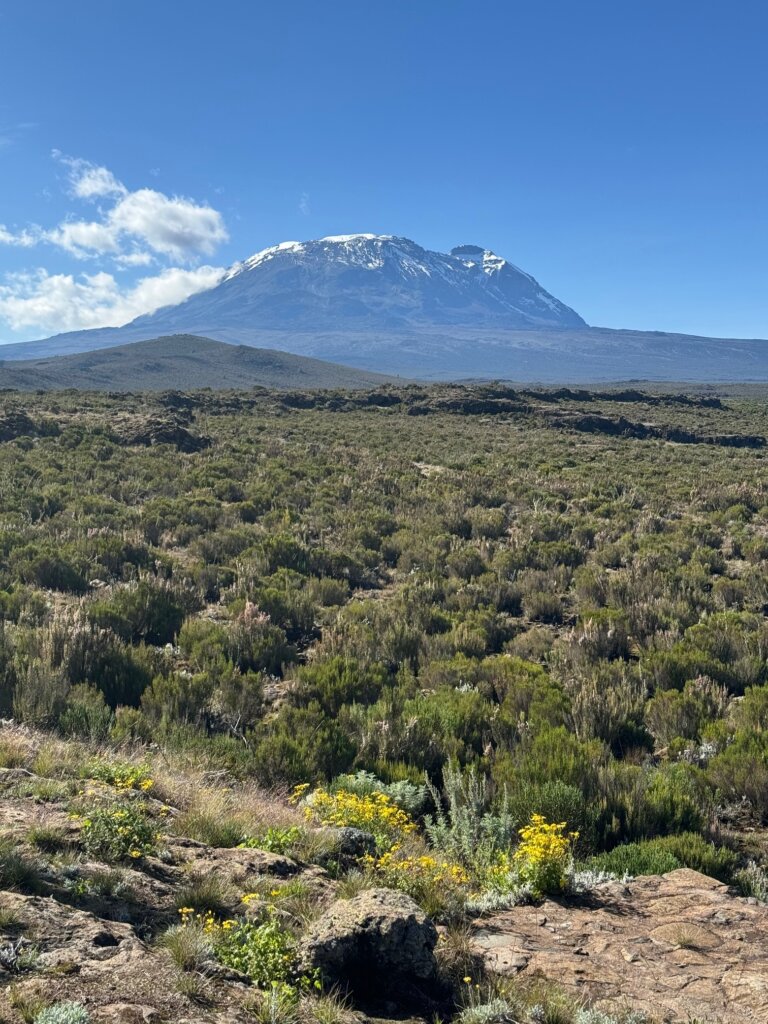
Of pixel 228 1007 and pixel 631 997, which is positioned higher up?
pixel 228 1007

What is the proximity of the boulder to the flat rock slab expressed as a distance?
41 cm

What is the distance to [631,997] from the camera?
113 inches

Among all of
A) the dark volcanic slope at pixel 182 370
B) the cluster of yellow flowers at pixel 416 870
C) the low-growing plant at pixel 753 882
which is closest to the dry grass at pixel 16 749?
the cluster of yellow flowers at pixel 416 870

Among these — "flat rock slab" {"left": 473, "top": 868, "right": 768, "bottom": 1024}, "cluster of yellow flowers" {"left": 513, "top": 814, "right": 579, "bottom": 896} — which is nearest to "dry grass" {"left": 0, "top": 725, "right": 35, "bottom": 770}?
"flat rock slab" {"left": 473, "top": 868, "right": 768, "bottom": 1024}

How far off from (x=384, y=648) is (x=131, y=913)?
5.33 metres

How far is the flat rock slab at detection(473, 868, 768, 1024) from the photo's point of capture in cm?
285

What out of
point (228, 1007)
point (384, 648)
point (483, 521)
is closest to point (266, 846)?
point (228, 1007)

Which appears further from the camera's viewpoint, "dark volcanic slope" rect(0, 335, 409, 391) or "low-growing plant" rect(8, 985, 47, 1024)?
"dark volcanic slope" rect(0, 335, 409, 391)

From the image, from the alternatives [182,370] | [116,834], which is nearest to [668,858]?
[116,834]

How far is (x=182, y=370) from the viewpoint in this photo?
130 meters

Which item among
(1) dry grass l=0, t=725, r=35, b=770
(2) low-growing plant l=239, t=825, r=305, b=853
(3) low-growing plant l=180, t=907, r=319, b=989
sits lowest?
(2) low-growing plant l=239, t=825, r=305, b=853

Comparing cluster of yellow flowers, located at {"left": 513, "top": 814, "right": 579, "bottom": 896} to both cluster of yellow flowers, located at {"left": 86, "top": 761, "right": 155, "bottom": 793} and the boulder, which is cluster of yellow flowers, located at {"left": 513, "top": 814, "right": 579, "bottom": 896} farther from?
cluster of yellow flowers, located at {"left": 86, "top": 761, "right": 155, "bottom": 793}

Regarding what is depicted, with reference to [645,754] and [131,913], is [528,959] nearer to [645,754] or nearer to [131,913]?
[131,913]

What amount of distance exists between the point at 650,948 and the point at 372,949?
1471 millimetres
